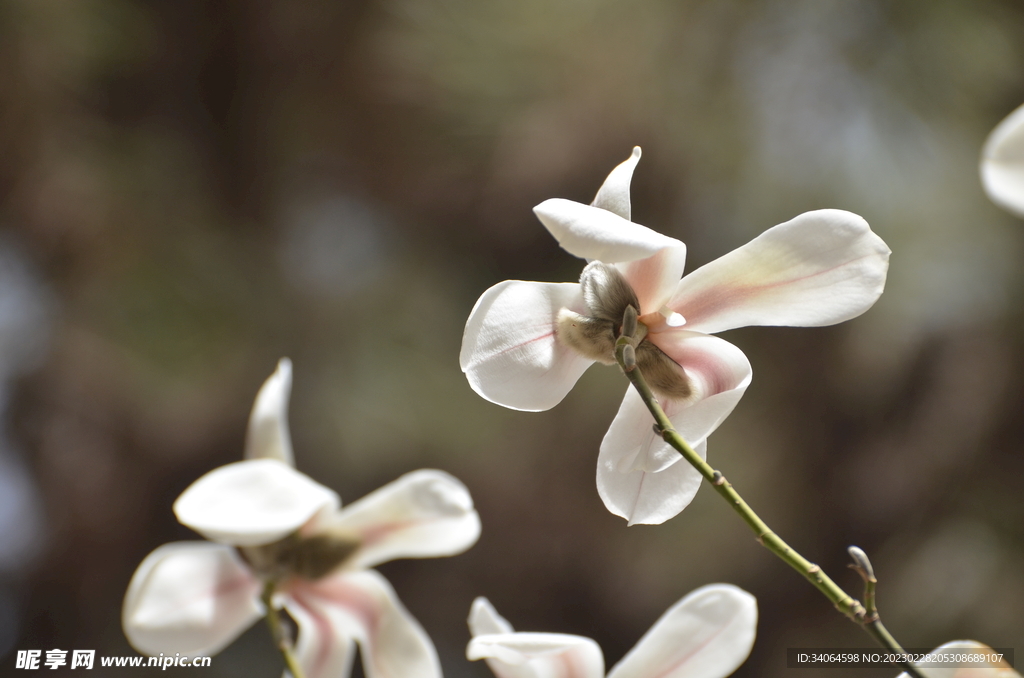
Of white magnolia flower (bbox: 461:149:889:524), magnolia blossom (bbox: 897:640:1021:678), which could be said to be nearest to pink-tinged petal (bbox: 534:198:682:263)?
white magnolia flower (bbox: 461:149:889:524)

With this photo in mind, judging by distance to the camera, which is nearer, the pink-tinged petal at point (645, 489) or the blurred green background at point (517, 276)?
the pink-tinged petal at point (645, 489)

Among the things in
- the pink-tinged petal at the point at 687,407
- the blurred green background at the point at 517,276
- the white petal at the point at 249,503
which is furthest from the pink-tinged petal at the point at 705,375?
the blurred green background at the point at 517,276

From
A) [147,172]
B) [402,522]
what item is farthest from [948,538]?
[147,172]

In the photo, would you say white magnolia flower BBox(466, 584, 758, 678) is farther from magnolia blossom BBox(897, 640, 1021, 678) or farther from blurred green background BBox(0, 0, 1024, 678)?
blurred green background BBox(0, 0, 1024, 678)

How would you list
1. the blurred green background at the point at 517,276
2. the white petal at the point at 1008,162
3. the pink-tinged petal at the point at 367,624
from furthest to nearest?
the blurred green background at the point at 517,276
the pink-tinged petal at the point at 367,624
the white petal at the point at 1008,162

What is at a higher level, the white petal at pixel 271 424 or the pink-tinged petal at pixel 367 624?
the white petal at pixel 271 424

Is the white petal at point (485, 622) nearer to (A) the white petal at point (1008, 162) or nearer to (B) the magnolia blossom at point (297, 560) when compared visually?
(B) the magnolia blossom at point (297, 560)

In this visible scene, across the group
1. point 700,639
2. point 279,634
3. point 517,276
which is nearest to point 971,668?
point 700,639

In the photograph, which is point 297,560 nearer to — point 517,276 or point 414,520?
point 414,520

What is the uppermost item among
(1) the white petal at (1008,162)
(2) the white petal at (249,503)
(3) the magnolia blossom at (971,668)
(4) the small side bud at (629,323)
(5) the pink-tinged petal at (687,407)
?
(1) the white petal at (1008,162)
